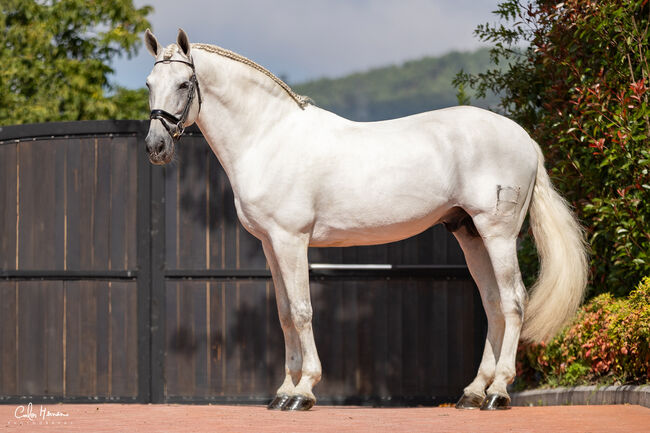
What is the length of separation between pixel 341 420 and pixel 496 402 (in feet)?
4.07

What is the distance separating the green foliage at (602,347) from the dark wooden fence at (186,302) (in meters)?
0.97

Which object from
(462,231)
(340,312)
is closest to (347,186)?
(462,231)

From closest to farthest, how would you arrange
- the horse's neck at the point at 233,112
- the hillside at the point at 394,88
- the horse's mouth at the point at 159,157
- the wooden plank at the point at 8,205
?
the horse's mouth at the point at 159,157, the horse's neck at the point at 233,112, the wooden plank at the point at 8,205, the hillside at the point at 394,88

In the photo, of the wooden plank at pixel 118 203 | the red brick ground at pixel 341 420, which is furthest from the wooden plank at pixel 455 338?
the wooden plank at pixel 118 203

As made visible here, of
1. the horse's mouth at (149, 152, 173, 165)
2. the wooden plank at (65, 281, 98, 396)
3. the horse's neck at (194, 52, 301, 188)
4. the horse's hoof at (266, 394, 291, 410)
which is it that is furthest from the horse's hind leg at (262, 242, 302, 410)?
the wooden plank at (65, 281, 98, 396)

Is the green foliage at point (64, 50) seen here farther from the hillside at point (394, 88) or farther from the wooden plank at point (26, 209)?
the hillside at point (394, 88)

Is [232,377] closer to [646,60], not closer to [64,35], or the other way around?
[646,60]

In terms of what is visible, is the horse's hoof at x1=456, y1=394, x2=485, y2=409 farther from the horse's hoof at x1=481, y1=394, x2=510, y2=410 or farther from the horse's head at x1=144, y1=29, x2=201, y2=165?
the horse's head at x1=144, y1=29, x2=201, y2=165

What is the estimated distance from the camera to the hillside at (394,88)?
8419 centimetres

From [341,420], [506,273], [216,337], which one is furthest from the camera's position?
[216,337]

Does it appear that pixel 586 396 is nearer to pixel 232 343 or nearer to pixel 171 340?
pixel 232 343

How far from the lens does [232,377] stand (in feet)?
25.2

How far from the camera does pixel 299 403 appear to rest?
18.0ft

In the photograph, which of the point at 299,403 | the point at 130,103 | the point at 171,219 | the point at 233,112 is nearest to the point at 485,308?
the point at 299,403
